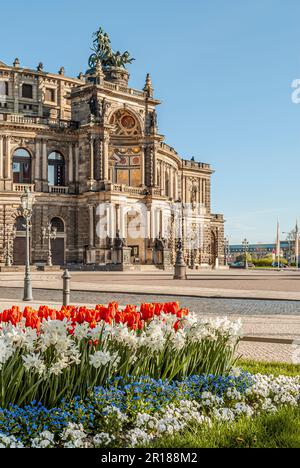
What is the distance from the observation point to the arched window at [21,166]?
6059cm

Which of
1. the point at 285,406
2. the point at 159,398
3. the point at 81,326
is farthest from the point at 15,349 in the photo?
the point at 285,406

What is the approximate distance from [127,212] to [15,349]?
58.6m

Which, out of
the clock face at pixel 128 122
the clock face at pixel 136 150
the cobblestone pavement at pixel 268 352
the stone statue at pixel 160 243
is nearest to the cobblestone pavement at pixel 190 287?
the cobblestone pavement at pixel 268 352

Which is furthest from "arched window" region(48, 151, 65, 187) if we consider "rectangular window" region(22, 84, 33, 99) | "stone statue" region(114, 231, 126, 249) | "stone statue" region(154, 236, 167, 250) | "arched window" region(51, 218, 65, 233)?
"rectangular window" region(22, 84, 33, 99)

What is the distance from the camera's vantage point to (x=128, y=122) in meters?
67.6

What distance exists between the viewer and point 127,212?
64.1m

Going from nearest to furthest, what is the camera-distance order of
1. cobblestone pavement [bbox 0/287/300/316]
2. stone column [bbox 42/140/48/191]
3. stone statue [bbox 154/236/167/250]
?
cobblestone pavement [bbox 0/287/300/316]
stone column [bbox 42/140/48/191]
stone statue [bbox 154/236/167/250]

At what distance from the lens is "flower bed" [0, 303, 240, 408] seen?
5367 millimetres

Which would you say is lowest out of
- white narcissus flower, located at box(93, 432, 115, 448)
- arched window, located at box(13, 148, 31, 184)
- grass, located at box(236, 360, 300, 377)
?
grass, located at box(236, 360, 300, 377)

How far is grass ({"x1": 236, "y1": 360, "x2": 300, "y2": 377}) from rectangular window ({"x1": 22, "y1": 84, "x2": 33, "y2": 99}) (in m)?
69.5

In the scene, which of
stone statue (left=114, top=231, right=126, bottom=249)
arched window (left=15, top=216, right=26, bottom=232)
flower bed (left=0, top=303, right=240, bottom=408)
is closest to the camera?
flower bed (left=0, top=303, right=240, bottom=408)

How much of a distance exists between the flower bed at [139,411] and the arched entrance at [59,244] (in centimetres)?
5583

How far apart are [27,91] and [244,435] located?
240ft

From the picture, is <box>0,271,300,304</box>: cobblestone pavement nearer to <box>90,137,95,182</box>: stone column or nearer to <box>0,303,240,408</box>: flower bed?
<box>0,303,240,408</box>: flower bed
